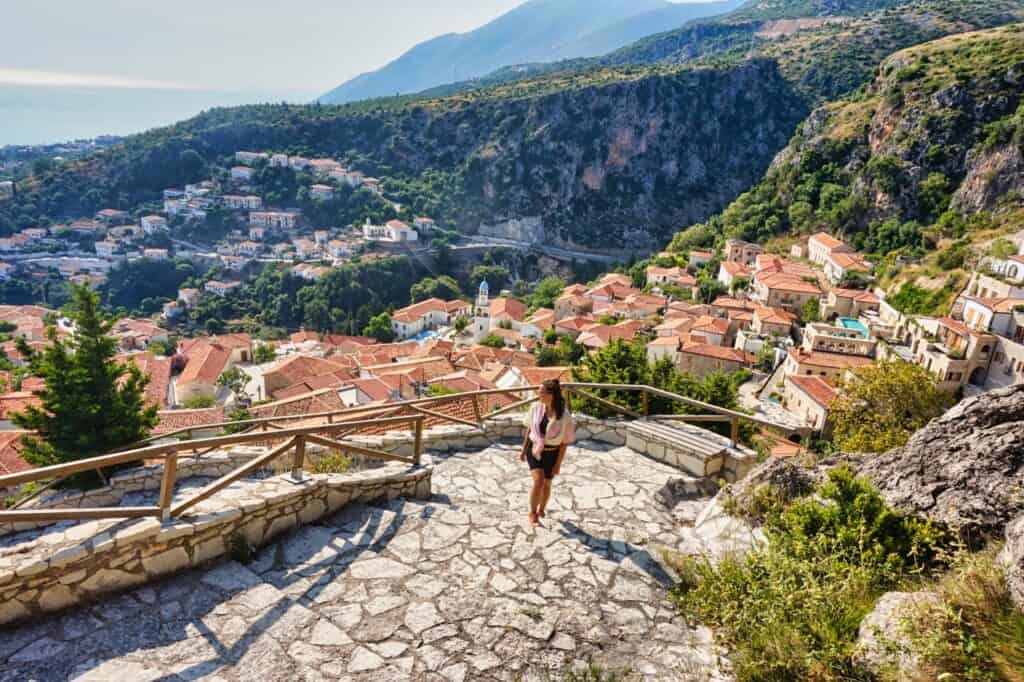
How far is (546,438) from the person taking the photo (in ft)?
15.5

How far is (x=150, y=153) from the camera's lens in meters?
103

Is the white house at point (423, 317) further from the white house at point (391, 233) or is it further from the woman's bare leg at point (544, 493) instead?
the woman's bare leg at point (544, 493)

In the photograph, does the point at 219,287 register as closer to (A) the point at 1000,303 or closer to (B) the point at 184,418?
(B) the point at 184,418

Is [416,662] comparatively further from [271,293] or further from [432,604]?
[271,293]

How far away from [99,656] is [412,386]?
25.2 m

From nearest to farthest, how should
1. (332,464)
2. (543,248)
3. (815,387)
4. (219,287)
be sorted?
(332,464) → (815,387) → (219,287) → (543,248)

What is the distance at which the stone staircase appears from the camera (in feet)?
20.9

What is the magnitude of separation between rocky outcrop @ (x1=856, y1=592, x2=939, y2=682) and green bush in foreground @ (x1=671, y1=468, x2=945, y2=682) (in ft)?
0.25

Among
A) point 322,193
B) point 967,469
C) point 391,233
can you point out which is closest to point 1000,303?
point 967,469

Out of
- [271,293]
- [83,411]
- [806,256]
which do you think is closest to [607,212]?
[806,256]

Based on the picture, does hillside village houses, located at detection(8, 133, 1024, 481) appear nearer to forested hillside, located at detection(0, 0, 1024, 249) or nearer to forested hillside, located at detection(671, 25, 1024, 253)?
forested hillside, located at detection(671, 25, 1024, 253)

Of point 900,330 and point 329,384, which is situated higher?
point 329,384

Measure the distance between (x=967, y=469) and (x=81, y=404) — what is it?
1462 cm

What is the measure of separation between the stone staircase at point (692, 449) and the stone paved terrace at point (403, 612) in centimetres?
144
